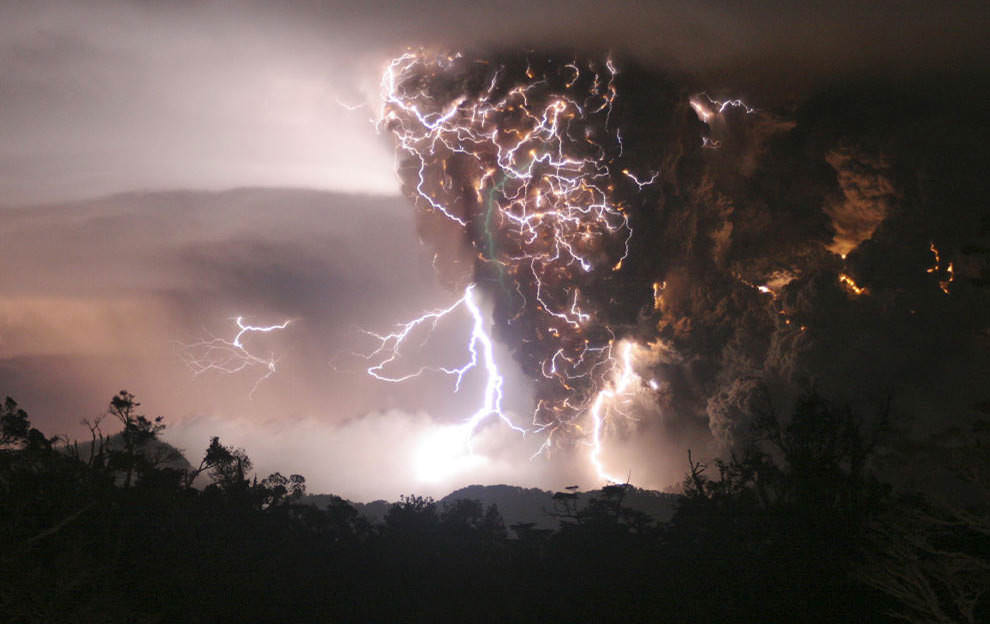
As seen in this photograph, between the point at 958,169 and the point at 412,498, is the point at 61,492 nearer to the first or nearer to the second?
the point at 412,498

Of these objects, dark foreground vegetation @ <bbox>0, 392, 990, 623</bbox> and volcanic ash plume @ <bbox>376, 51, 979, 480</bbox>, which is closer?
dark foreground vegetation @ <bbox>0, 392, 990, 623</bbox>

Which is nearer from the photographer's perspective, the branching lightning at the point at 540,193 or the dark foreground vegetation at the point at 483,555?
the dark foreground vegetation at the point at 483,555

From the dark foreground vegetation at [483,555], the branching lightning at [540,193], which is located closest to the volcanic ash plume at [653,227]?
the branching lightning at [540,193]

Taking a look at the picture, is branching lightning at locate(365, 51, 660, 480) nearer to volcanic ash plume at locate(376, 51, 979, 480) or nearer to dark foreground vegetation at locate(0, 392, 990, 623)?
volcanic ash plume at locate(376, 51, 979, 480)

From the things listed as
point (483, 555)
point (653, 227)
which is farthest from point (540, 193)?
point (483, 555)

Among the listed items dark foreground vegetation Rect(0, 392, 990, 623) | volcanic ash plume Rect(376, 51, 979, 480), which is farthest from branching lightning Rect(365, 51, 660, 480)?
dark foreground vegetation Rect(0, 392, 990, 623)

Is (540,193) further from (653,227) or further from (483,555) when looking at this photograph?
(483,555)

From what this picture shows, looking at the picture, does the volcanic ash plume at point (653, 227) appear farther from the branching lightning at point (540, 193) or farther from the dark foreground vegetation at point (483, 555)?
the dark foreground vegetation at point (483, 555)

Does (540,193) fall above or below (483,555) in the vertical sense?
above

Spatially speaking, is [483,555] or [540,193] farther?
[540,193]
